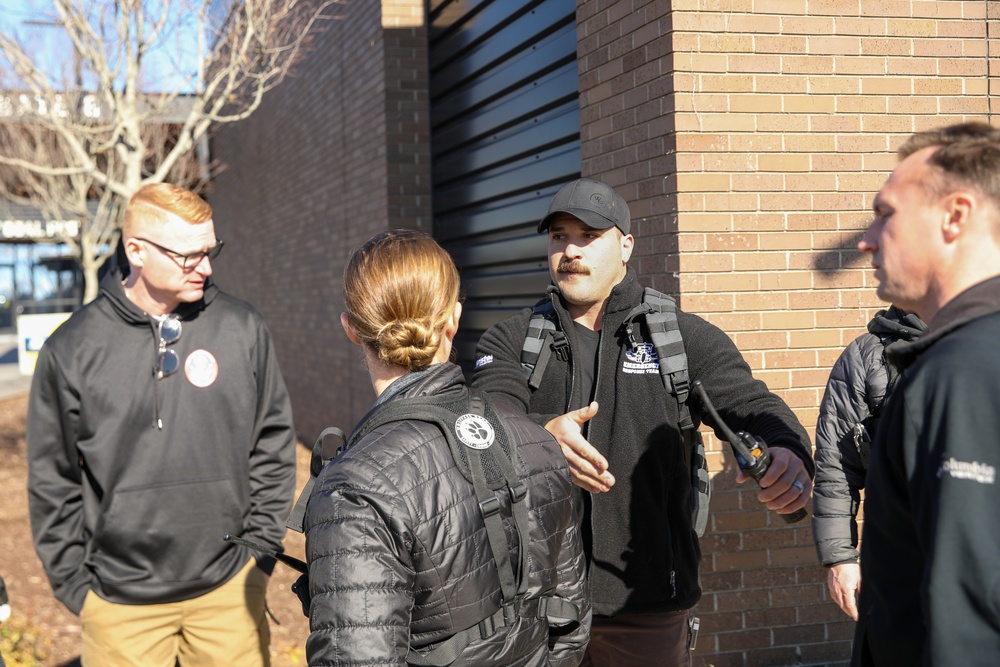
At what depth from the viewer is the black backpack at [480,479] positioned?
203 cm

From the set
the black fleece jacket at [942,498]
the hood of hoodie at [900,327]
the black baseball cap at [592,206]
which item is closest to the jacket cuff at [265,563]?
the black baseball cap at [592,206]

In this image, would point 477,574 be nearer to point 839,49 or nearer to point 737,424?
point 737,424

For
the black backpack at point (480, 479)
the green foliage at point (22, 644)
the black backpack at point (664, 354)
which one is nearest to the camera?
the black backpack at point (480, 479)

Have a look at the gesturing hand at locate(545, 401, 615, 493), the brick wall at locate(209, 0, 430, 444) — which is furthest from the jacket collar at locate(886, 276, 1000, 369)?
the brick wall at locate(209, 0, 430, 444)

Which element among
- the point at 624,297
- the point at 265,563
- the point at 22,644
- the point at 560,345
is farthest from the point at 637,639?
the point at 22,644

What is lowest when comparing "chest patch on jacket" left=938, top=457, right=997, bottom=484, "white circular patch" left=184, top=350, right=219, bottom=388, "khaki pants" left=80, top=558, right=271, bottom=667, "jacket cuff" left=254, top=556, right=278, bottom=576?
"khaki pants" left=80, top=558, right=271, bottom=667

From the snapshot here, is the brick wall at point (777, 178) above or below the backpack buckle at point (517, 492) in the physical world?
above

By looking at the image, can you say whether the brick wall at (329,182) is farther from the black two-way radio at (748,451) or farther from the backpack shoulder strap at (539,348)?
the black two-way radio at (748,451)

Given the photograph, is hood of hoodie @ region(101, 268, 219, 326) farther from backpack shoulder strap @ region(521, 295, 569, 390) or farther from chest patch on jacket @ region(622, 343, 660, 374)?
chest patch on jacket @ region(622, 343, 660, 374)

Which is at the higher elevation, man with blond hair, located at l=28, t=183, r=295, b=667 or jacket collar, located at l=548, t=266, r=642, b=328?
jacket collar, located at l=548, t=266, r=642, b=328

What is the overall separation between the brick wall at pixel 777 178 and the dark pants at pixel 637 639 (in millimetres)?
1475

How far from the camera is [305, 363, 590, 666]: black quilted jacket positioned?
1858mm

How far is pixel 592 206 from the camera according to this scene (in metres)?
3.23

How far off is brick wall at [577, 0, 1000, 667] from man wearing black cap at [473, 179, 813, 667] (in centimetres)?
133
